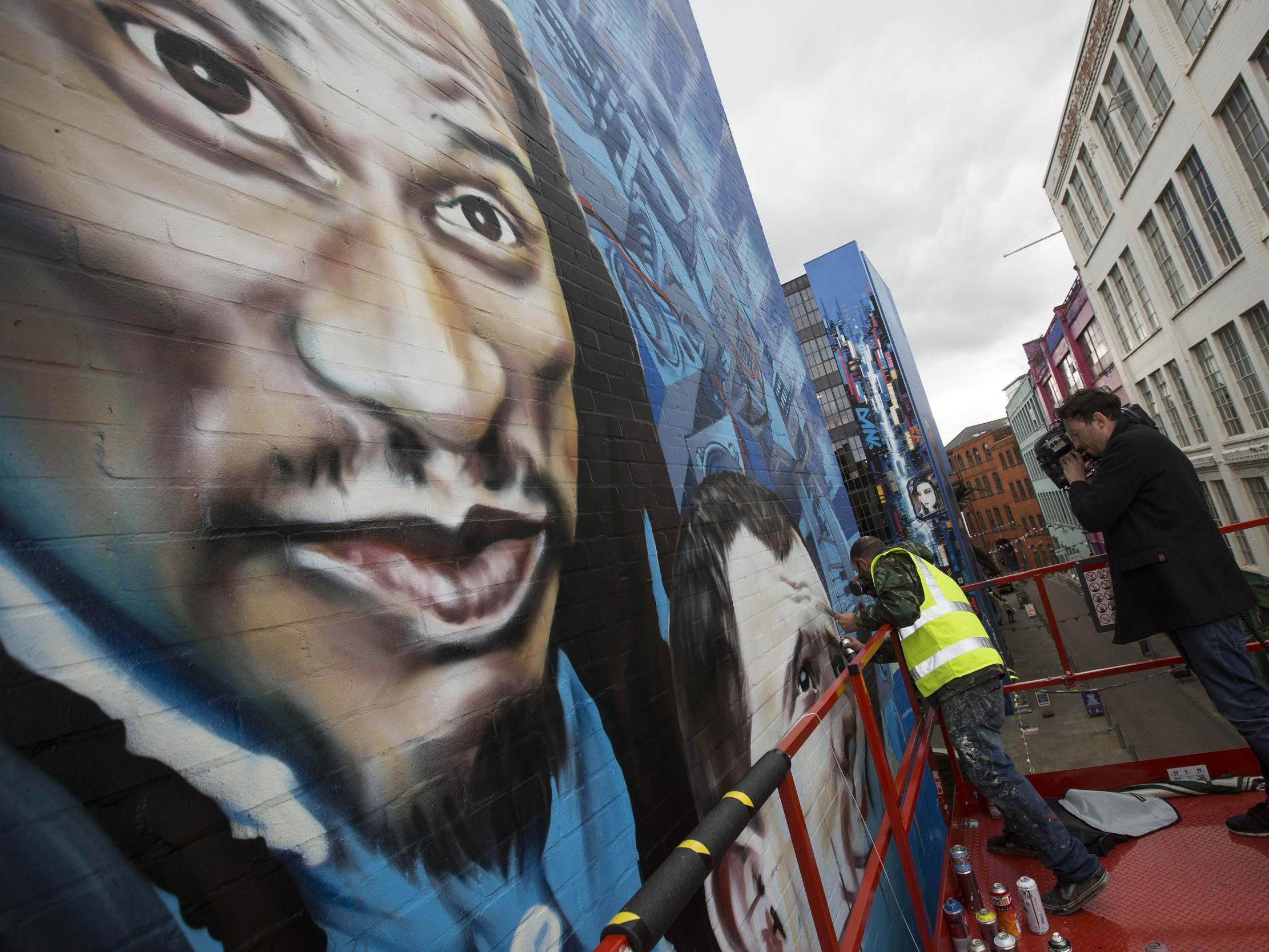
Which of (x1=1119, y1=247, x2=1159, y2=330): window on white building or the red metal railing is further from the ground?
(x1=1119, y1=247, x2=1159, y2=330): window on white building

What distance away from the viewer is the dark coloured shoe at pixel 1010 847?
337cm

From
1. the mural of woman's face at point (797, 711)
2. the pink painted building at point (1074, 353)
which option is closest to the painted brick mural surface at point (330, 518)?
the mural of woman's face at point (797, 711)

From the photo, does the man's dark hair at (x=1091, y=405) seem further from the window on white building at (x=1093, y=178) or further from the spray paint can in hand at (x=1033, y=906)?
the window on white building at (x=1093, y=178)

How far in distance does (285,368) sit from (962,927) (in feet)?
11.5

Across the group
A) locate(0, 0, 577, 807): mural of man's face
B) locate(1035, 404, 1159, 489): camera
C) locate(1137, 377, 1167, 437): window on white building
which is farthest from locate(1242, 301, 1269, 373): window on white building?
locate(0, 0, 577, 807): mural of man's face

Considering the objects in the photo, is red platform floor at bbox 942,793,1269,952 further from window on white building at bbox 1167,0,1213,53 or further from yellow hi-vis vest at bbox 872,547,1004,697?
window on white building at bbox 1167,0,1213,53

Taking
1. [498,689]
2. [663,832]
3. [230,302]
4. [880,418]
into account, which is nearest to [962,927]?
[663,832]

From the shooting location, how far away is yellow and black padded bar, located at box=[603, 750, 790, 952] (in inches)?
42.7

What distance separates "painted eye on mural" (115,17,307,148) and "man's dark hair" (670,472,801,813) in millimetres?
2260

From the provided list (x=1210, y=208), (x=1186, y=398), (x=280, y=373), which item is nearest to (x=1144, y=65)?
(x=1210, y=208)

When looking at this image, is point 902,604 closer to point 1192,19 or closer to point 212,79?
point 212,79

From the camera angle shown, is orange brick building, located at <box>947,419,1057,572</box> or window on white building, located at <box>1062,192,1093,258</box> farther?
orange brick building, located at <box>947,419,1057,572</box>

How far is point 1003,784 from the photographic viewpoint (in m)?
3.12

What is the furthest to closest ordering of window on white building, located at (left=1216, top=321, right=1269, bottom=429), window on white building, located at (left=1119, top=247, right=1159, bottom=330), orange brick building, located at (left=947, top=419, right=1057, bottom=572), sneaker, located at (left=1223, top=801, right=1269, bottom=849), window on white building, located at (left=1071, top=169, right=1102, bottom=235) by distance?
orange brick building, located at (left=947, top=419, right=1057, bottom=572), window on white building, located at (left=1071, top=169, right=1102, bottom=235), window on white building, located at (left=1119, top=247, right=1159, bottom=330), window on white building, located at (left=1216, top=321, right=1269, bottom=429), sneaker, located at (left=1223, top=801, right=1269, bottom=849)
